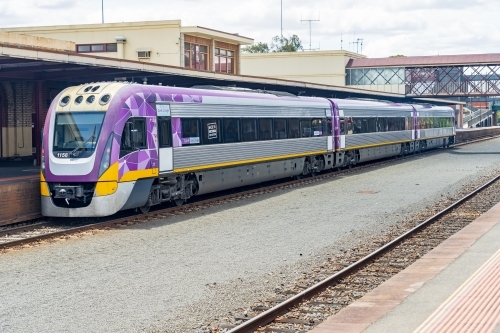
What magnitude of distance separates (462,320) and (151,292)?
4.46m

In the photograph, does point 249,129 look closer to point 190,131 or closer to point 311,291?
point 190,131

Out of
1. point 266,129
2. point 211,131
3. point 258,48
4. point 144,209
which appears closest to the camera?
point 144,209

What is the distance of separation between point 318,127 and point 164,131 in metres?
11.7

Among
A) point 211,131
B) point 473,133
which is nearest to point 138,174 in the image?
point 211,131

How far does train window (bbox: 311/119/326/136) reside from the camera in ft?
96.7

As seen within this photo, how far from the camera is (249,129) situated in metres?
23.9

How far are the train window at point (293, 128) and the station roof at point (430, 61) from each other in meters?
41.9

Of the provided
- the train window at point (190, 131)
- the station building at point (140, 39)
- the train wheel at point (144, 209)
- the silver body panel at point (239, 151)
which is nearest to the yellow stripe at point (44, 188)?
the train wheel at point (144, 209)

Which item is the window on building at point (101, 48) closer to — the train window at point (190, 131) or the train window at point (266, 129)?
the train window at point (266, 129)

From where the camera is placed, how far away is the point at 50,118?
18422mm

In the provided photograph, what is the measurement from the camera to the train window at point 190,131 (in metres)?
20.2

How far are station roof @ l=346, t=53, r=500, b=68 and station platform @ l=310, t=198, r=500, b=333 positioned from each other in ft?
183

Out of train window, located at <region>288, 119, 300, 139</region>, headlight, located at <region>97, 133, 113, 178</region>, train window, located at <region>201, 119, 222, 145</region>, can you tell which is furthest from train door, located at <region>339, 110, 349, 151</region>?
headlight, located at <region>97, 133, 113, 178</region>

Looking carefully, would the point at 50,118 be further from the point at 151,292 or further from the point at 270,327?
the point at 270,327
